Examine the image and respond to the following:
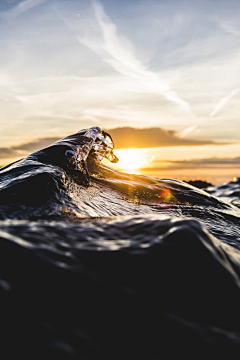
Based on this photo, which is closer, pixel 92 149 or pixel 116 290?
pixel 116 290

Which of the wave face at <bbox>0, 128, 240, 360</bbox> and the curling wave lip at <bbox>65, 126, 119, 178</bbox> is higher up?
the curling wave lip at <bbox>65, 126, 119, 178</bbox>

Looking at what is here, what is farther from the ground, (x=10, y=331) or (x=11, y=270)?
(x=11, y=270)

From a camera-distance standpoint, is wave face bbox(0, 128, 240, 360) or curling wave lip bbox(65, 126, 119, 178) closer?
wave face bbox(0, 128, 240, 360)

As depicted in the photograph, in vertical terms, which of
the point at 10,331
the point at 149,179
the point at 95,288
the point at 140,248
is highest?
the point at 149,179

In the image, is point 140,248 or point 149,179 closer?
point 140,248

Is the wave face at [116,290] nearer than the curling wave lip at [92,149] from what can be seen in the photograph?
Yes

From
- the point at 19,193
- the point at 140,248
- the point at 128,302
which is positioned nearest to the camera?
the point at 128,302

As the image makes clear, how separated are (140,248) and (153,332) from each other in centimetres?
64

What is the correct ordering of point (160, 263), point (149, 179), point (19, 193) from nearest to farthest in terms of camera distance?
point (160, 263) < point (19, 193) < point (149, 179)

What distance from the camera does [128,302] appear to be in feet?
4.90

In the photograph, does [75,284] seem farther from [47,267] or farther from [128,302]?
[128,302]

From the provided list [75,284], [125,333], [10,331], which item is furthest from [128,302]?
[10,331]

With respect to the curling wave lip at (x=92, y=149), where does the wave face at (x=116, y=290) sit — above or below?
below

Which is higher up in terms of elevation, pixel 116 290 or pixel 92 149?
pixel 92 149
